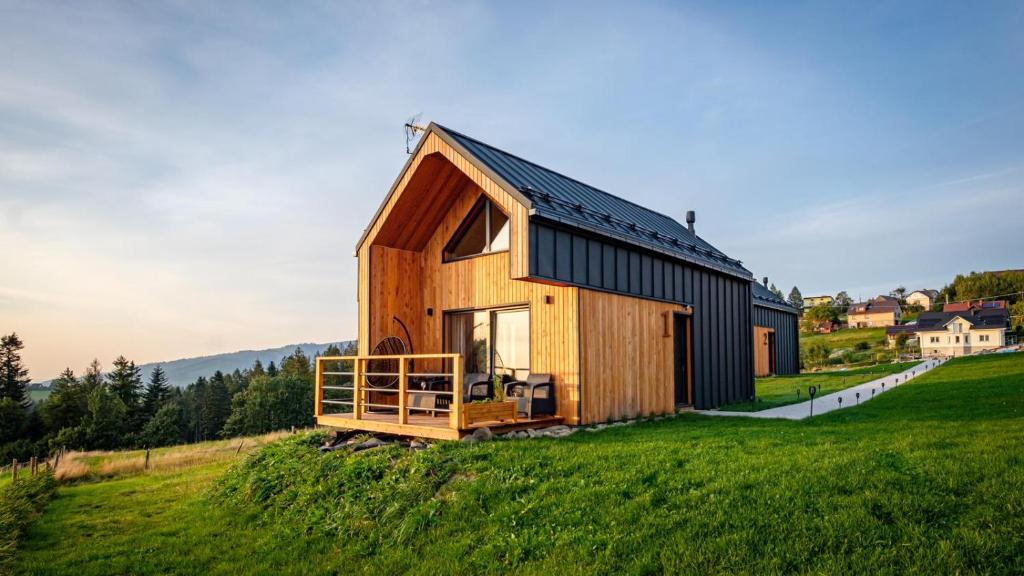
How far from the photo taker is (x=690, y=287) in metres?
13.9

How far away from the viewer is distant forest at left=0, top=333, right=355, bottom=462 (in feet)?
144

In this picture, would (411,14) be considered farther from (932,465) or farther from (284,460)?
(932,465)

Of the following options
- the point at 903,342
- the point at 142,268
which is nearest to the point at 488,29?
the point at 142,268

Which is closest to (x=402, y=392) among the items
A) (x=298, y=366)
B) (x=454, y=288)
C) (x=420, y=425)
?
(x=420, y=425)

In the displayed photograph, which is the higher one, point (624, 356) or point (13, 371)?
point (624, 356)

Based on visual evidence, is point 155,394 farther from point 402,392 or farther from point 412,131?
point 402,392

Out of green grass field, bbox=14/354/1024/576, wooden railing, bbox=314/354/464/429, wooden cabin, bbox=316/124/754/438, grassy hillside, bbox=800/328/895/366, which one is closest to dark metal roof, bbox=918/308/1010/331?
grassy hillside, bbox=800/328/895/366

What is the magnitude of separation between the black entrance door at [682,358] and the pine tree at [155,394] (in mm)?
56777

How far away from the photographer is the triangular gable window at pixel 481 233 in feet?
38.5

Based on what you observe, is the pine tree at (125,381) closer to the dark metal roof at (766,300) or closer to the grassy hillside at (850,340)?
the dark metal roof at (766,300)

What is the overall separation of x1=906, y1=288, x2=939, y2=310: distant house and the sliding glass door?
104 meters

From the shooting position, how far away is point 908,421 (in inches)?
364

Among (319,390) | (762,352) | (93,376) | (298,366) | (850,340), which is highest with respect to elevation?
(319,390)

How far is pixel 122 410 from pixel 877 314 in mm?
92242
